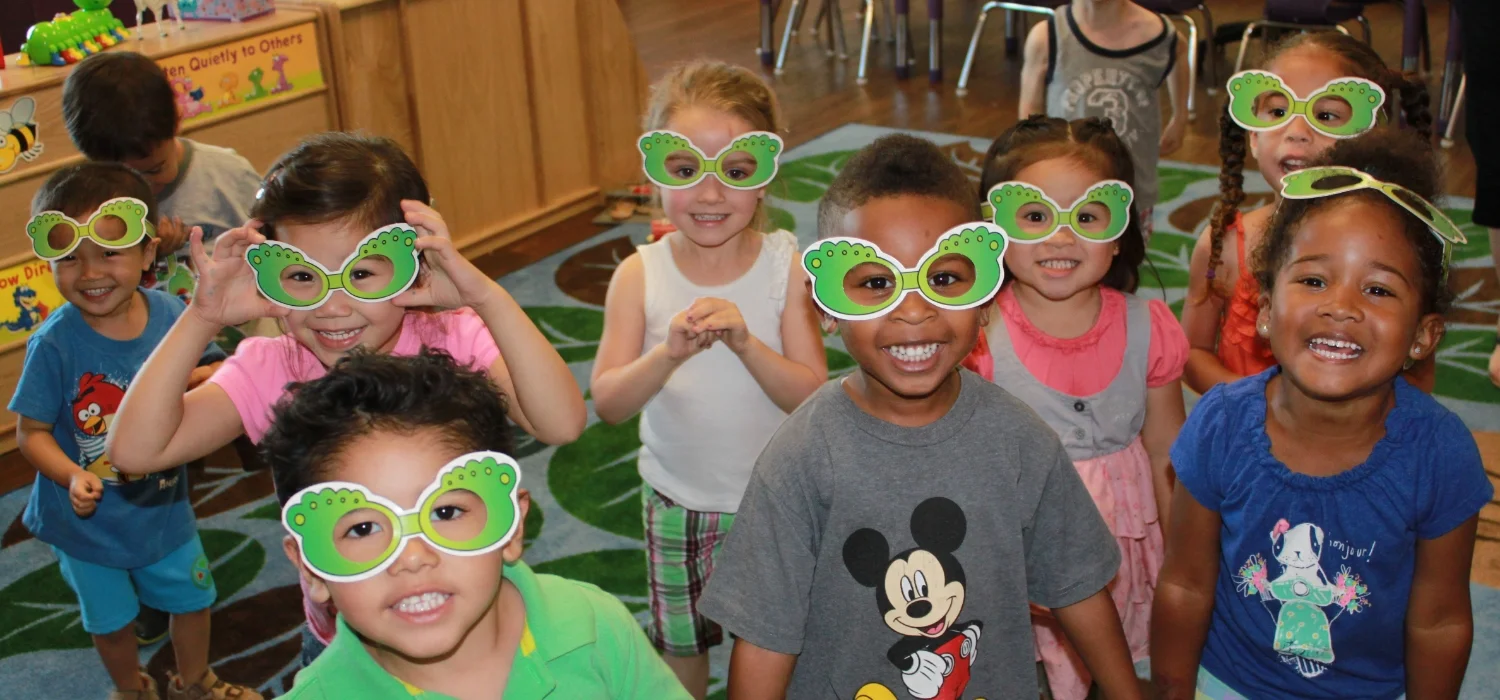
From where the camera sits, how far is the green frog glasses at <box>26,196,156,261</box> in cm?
220

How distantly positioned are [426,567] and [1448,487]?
1101 millimetres

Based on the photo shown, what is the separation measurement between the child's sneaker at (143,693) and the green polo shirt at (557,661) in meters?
1.39

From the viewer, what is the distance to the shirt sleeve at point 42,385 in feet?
7.52

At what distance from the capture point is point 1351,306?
1.53m

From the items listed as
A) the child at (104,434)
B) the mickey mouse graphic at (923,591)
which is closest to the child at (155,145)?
the child at (104,434)

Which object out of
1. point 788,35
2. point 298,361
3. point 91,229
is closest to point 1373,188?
point 298,361

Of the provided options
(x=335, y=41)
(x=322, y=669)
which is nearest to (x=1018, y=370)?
(x=322, y=669)

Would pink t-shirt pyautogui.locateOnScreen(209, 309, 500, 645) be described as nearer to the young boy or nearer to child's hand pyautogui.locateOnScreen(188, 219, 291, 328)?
child's hand pyautogui.locateOnScreen(188, 219, 291, 328)

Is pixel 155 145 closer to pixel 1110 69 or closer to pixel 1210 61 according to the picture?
pixel 1110 69

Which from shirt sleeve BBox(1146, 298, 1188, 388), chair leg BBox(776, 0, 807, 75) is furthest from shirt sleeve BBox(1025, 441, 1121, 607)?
chair leg BBox(776, 0, 807, 75)

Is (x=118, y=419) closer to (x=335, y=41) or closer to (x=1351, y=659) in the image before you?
(x=1351, y=659)

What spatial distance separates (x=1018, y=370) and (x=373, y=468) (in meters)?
1.02

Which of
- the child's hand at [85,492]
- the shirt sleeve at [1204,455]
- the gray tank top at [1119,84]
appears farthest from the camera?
the gray tank top at [1119,84]

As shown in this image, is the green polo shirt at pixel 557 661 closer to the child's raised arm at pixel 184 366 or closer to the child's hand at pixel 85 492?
the child's raised arm at pixel 184 366
